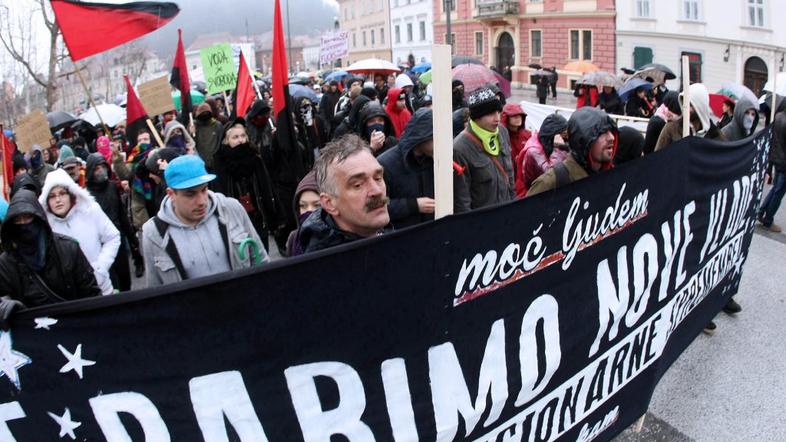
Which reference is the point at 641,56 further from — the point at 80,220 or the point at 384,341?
the point at 384,341

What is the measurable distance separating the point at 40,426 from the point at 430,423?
44.7 inches

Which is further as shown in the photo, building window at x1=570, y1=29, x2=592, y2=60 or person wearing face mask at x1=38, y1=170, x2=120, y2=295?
building window at x1=570, y1=29, x2=592, y2=60

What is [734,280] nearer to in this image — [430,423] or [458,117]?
[458,117]

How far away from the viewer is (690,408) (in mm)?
3719

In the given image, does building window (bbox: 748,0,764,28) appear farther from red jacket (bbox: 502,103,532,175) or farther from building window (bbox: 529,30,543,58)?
red jacket (bbox: 502,103,532,175)

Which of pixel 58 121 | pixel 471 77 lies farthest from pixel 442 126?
pixel 58 121

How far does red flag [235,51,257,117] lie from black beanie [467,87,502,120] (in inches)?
186

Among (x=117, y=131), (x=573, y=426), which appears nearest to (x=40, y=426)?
(x=573, y=426)

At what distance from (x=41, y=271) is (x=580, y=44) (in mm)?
34028

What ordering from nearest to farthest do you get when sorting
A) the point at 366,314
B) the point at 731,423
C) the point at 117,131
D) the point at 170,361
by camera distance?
the point at 170,361
the point at 366,314
the point at 731,423
the point at 117,131

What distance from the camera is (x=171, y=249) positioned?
Result: 3121mm

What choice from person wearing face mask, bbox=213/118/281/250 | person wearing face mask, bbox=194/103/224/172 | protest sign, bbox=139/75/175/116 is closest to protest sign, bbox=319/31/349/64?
protest sign, bbox=139/75/175/116

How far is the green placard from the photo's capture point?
33.6 ft

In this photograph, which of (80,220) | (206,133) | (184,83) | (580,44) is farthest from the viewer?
(580,44)
